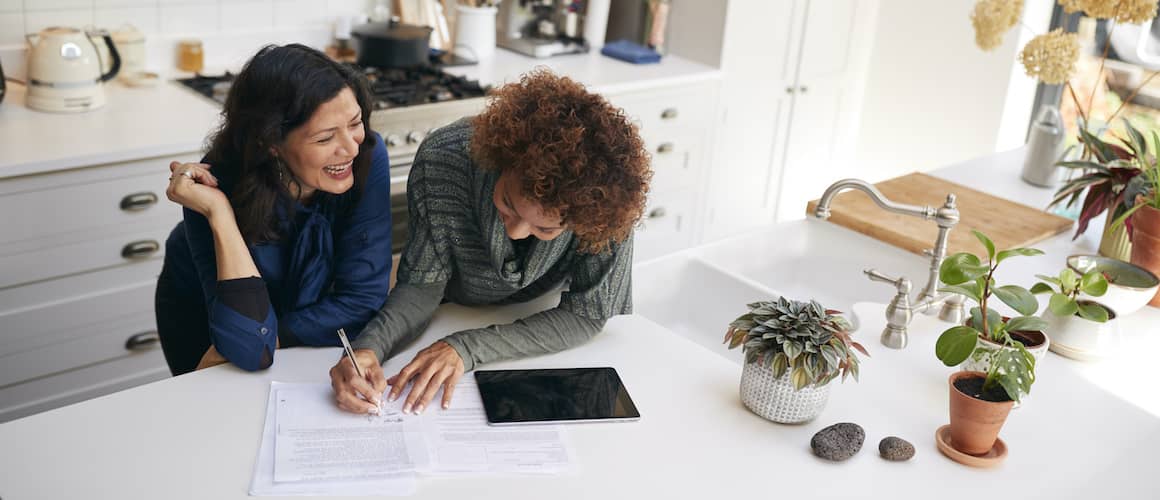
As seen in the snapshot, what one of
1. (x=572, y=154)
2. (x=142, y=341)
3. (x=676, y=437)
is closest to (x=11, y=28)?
(x=142, y=341)

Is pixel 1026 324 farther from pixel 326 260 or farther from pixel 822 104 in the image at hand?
pixel 822 104

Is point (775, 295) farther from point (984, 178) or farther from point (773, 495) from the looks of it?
point (984, 178)

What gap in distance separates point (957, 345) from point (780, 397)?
29 centimetres

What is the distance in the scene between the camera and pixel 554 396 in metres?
1.69

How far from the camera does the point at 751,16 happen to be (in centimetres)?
398

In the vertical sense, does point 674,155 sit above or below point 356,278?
below

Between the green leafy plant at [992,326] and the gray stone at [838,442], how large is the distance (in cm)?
19

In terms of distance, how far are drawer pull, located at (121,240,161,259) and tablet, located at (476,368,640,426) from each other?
1.41 m

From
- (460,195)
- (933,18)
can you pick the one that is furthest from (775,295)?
(933,18)

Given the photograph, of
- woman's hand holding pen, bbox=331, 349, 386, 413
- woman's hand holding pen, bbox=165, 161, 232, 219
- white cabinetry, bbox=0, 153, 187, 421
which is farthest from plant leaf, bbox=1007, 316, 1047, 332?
white cabinetry, bbox=0, 153, 187, 421

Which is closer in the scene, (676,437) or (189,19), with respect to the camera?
(676,437)

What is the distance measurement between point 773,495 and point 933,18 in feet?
10.7

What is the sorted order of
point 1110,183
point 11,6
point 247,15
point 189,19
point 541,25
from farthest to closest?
point 541,25, point 247,15, point 189,19, point 11,6, point 1110,183

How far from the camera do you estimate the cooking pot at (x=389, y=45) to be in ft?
11.2
